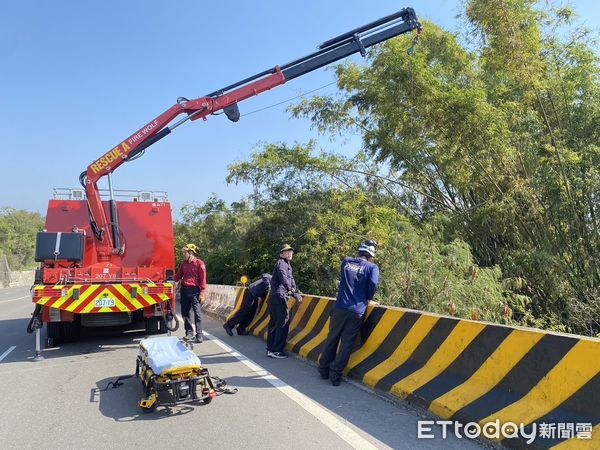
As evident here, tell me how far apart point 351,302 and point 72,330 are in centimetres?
643

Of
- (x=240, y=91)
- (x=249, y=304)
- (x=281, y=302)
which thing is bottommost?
(x=249, y=304)

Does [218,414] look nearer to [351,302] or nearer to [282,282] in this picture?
[351,302]

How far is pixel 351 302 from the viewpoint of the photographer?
591cm

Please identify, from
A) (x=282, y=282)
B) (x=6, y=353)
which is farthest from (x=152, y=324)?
(x=282, y=282)

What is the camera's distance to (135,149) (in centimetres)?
1041

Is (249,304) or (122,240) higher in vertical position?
(122,240)

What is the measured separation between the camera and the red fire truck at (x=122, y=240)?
28.1ft

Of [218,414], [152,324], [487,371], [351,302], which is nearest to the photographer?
[487,371]

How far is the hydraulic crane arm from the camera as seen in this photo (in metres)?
10.2

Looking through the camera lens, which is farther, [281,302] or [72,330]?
[72,330]

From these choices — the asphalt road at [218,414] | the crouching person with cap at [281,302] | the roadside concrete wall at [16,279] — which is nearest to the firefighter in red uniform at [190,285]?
the asphalt road at [218,414]

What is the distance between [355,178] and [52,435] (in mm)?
11975

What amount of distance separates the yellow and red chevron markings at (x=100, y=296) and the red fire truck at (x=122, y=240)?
2 centimetres

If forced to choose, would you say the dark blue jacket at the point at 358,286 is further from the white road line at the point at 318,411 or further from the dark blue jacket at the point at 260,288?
the dark blue jacket at the point at 260,288
